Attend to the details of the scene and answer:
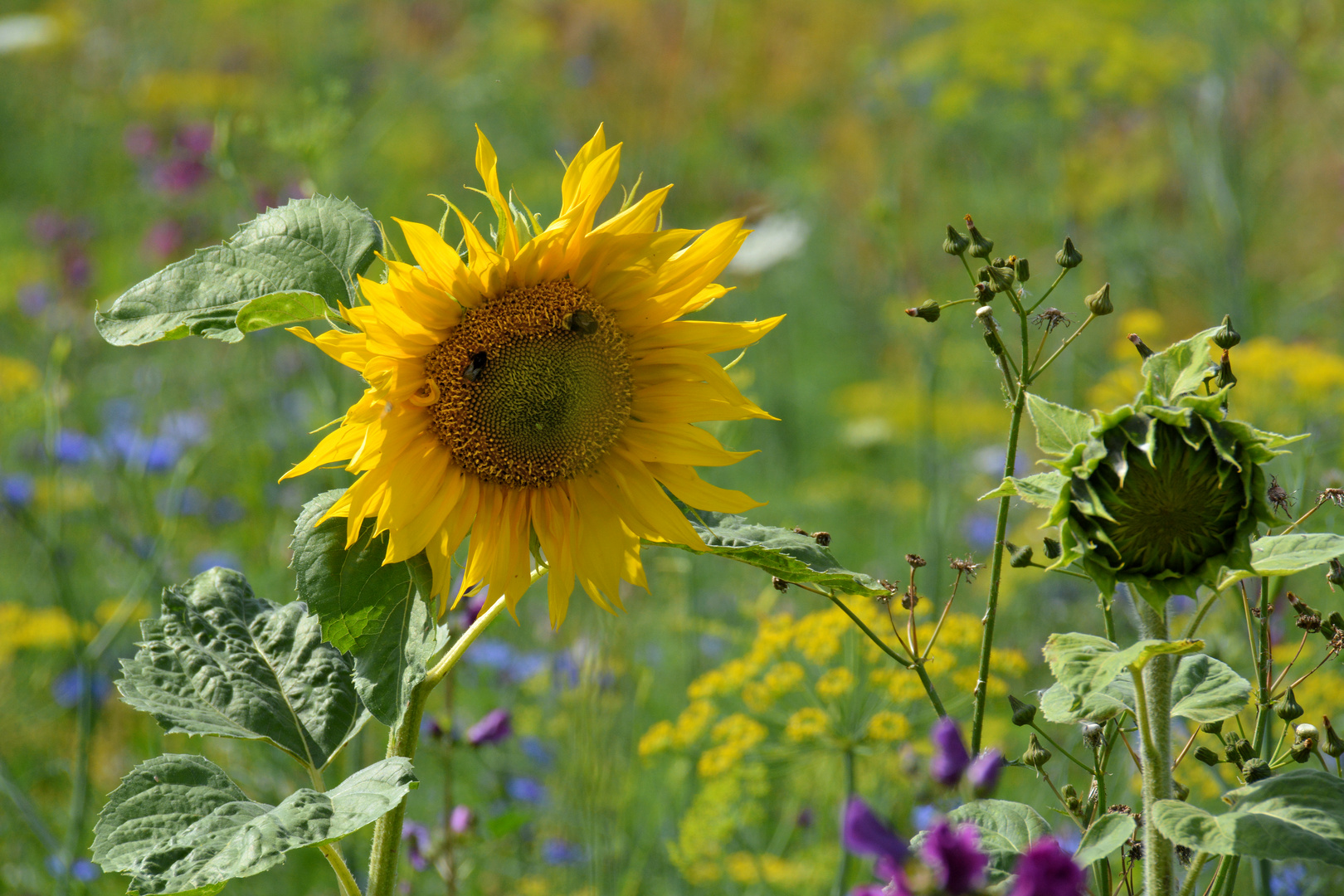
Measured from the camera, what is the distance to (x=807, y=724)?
5.82 ft

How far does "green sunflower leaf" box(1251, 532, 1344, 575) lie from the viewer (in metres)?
0.89

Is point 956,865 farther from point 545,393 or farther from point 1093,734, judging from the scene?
point 545,393

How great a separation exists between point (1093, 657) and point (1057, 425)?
0.21m

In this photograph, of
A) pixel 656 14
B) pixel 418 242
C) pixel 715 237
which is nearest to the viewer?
pixel 418 242

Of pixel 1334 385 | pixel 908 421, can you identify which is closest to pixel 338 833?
pixel 1334 385

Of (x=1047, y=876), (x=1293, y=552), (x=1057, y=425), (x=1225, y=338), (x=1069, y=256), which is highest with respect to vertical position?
(x=1069, y=256)

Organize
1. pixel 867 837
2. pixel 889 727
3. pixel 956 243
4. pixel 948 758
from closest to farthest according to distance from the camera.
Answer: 1. pixel 867 837
2. pixel 948 758
3. pixel 956 243
4. pixel 889 727

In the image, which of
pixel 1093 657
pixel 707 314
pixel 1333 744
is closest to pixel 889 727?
pixel 1333 744

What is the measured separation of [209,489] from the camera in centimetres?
419

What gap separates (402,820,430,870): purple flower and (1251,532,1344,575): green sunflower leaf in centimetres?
137

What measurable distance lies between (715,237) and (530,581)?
436mm

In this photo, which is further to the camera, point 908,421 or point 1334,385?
point 908,421

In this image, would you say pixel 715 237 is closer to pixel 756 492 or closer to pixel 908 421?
pixel 756 492

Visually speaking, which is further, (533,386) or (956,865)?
(533,386)
